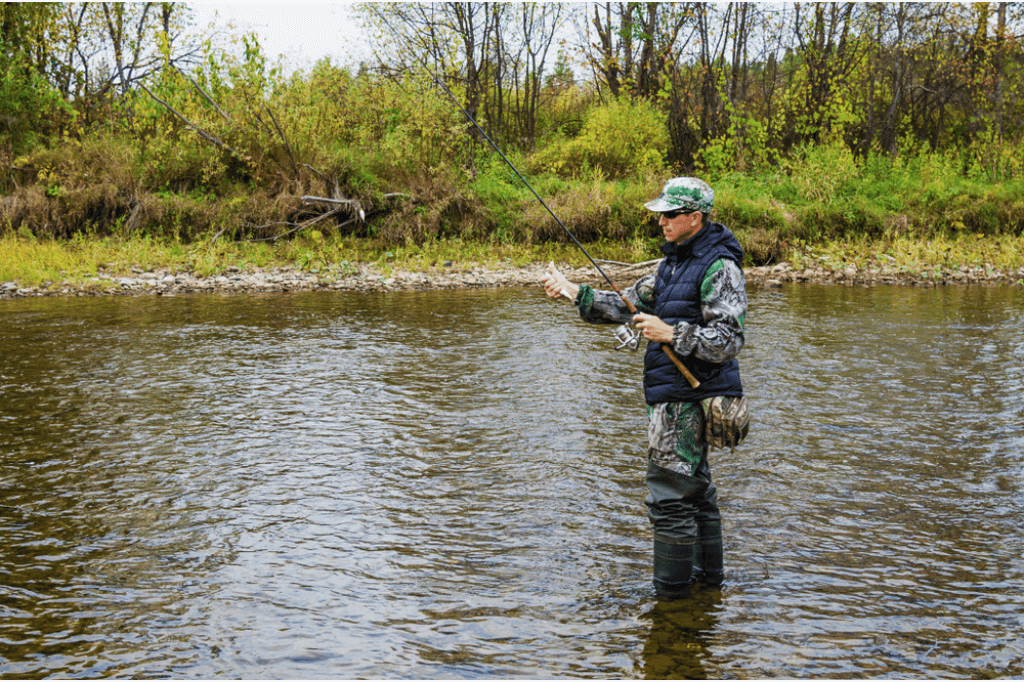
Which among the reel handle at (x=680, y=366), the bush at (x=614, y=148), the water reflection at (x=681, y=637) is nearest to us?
the water reflection at (x=681, y=637)

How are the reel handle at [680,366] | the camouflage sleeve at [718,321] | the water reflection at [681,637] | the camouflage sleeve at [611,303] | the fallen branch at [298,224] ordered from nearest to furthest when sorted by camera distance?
the water reflection at [681,637] → the camouflage sleeve at [718,321] → the reel handle at [680,366] → the camouflage sleeve at [611,303] → the fallen branch at [298,224]

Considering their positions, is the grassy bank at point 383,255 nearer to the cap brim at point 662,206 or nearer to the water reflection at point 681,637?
the cap brim at point 662,206

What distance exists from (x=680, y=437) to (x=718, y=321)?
565 millimetres

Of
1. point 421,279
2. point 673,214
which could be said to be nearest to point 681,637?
point 673,214

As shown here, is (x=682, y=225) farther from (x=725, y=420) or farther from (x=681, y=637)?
(x=681, y=637)

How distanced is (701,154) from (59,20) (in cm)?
1773

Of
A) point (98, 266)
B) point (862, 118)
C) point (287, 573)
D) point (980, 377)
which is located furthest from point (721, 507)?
point (862, 118)

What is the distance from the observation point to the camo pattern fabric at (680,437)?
387 centimetres

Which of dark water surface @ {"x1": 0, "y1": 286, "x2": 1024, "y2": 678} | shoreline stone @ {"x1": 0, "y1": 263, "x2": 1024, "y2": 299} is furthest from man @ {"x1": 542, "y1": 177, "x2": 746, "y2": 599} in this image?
shoreline stone @ {"x1": 0, "y1": 263, "x2": 1024, "y2": 299}

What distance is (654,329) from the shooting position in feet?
12.4

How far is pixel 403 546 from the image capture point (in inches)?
183

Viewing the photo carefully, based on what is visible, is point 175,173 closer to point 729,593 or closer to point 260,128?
point 260,128

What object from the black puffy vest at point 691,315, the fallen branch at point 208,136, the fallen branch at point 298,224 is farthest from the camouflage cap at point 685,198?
the fallen branch at point 208,136

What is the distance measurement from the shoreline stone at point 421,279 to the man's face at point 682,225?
11852 millimetres
